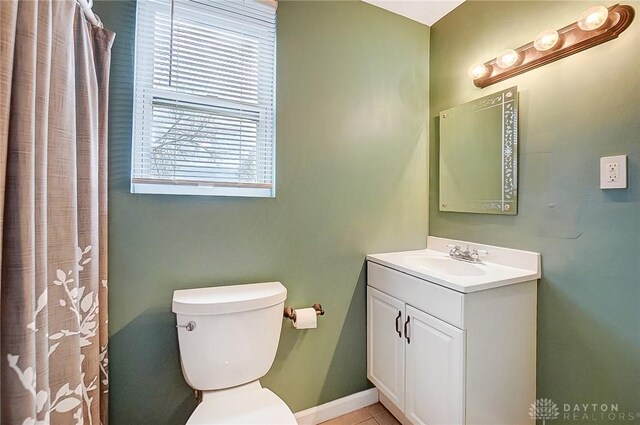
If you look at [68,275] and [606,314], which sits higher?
[68,275]

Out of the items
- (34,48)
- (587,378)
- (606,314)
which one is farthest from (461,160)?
(34,48)

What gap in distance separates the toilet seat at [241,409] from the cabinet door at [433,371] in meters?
0.67

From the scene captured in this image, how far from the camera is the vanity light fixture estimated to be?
1095mm

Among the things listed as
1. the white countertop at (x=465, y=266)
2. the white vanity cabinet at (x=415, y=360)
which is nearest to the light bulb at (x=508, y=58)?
the white countertop at (x=465, y=266)

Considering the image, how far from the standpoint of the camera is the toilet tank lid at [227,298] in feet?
3.79

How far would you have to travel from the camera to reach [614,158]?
111cm

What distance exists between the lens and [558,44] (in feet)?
4.13

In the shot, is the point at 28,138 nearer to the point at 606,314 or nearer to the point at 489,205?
the point at 489,205

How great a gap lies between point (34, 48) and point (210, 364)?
117 cm

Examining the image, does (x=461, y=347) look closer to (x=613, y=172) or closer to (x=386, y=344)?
(x=386, y=344)

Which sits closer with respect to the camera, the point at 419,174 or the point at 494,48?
the point at 494,48

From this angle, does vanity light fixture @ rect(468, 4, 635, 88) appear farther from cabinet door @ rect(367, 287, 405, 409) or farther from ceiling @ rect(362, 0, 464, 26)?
cabinet door @ rect(367, 287, 405, 409)

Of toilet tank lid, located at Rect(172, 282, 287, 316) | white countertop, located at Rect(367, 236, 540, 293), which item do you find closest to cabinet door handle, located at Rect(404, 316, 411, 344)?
white countertop, located at Rect(367, 236, 540, 293)

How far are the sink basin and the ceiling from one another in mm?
1558
